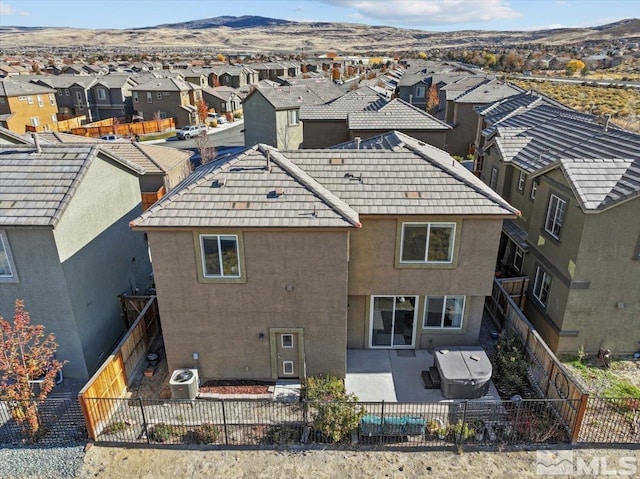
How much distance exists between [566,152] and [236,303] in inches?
572

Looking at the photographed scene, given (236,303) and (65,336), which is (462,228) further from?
(65,336)

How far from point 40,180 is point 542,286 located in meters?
17.9

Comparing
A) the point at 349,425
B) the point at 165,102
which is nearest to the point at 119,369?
the point at 349,425

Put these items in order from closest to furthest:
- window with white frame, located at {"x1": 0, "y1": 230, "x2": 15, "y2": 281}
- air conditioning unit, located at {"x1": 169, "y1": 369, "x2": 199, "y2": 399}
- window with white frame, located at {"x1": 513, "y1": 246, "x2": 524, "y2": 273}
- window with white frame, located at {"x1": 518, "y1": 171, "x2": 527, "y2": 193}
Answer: window with white frame, located at {"x1": 0, "y1": 230, "x2": 15, "y2": 281} → air conditioning unit, located at {"x1": 169, "y1": 369, "x2": 199, "y2": 399} → window with white frame, located at {"x1": 513, "y1": 246, "x2": 524, "y2": 273} → window with white frame, located at {"x1": 518, "y1": 171, "x2": 527, "y2": 193}

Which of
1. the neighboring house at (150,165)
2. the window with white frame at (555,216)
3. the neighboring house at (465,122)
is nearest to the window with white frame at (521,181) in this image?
the window with white frame at (555,216)

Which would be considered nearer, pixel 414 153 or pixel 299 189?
pixel 299 189

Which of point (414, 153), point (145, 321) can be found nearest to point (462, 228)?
point (414, 153)

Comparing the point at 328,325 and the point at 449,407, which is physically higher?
the point at 328,325

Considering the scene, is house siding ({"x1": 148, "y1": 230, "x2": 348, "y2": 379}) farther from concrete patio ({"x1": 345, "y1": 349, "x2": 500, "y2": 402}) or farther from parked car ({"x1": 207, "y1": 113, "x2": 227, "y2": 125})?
parked car ({"x1": 207, "y1": 113, "x2": 227, "y2": 125})

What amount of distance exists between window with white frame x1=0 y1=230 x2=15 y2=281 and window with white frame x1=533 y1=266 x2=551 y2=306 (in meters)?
17.9

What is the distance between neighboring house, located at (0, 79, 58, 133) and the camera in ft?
172

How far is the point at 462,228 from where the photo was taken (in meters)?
13.7

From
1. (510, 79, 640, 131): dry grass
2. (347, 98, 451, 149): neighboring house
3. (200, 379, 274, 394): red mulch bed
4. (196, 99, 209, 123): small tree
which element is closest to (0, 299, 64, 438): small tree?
(200, 379, 274, 394): red mulch bed

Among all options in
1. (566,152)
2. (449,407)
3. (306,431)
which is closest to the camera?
(306,431)
